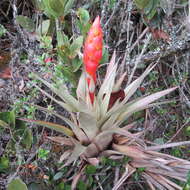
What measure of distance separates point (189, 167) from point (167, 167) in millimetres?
114

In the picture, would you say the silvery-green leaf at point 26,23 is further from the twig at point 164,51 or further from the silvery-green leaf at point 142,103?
the silvery-green leaf at point 142,103

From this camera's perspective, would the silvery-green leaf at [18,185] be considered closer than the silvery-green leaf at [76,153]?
Yes

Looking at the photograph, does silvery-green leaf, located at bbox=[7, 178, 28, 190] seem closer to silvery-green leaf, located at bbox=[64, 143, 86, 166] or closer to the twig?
silvery-green leaf, located at bbox=[64, 143, 86, 166]

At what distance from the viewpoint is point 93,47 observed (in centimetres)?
132

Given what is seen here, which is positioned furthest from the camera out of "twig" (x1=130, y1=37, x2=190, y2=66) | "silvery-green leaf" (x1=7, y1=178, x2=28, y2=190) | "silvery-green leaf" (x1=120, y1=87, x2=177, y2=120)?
"twig" (x1=130, y1=37, x2=190, y2=66)

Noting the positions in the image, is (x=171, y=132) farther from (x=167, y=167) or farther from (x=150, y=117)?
(x=167, y=167)

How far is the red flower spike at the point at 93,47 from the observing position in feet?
4.28

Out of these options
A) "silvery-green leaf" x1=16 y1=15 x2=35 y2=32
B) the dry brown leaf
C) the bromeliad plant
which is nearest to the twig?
the dry brown leaf

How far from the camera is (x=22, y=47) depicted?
2.10 meters

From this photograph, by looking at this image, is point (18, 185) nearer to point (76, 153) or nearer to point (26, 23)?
point (76, 153)

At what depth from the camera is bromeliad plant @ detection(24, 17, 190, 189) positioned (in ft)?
4.71

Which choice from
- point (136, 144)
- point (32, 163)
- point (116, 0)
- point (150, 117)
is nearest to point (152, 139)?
point (150, 117)

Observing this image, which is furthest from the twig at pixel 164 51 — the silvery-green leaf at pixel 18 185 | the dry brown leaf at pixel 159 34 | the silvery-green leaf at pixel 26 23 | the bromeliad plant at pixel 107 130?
the silvery-green leaf at pixel 18 185

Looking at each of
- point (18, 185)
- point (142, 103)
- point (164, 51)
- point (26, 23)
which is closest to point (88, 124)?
point (142, 103)
